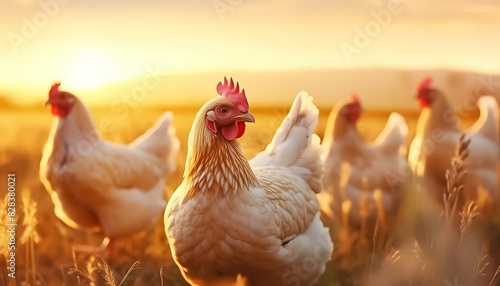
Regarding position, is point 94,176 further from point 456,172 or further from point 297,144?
point 456,172

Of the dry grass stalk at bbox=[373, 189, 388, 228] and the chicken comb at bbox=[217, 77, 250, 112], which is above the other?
the chicken comb at bbox=[217, 77, 250, 112]

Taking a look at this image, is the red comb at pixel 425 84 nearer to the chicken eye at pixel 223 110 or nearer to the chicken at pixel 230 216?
the chicken at pixel 230 216

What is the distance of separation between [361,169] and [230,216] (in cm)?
125

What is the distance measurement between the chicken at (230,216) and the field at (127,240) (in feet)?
2.31

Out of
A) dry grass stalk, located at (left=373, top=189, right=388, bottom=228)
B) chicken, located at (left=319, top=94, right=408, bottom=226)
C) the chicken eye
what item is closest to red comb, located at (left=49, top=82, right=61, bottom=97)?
the chicken eye

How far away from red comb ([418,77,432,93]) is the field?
6.1 inches

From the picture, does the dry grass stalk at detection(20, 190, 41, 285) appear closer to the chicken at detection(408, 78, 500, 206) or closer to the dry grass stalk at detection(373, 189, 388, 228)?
the dry grass stalk at detection(373, 189, 388, 228)

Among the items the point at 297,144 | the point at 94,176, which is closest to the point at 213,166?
the point at 297,144

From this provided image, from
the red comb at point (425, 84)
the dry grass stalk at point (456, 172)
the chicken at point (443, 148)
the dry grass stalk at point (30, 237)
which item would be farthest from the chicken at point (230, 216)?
the red comb at point (425, 84)

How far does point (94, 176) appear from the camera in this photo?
2.67m

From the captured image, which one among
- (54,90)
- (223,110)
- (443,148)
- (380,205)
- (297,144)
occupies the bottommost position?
(380,205)

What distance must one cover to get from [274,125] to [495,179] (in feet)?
3.91

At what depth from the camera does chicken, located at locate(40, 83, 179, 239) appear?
2.66m

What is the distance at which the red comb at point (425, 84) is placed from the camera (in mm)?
2980
